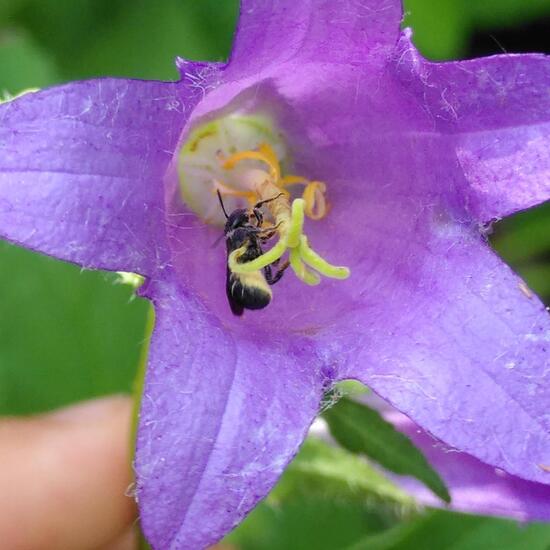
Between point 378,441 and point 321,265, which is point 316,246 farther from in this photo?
point 378,441

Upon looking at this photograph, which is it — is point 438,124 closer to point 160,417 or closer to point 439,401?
point 439,401

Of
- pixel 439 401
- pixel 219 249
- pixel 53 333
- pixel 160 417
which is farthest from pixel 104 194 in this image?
pixel 53 333

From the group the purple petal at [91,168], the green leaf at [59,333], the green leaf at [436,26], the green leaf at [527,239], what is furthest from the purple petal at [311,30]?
the green leaf at [527,239]

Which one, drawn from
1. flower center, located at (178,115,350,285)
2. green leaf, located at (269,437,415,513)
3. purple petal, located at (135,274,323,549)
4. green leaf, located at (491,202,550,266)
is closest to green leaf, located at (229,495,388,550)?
green leaf, located at (269,437,415,513)

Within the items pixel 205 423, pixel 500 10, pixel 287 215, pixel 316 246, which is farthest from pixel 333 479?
pixel 500 10

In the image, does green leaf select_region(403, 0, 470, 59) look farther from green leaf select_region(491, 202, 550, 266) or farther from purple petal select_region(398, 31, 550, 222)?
purple petal select_region(398, 31, 550, 222)

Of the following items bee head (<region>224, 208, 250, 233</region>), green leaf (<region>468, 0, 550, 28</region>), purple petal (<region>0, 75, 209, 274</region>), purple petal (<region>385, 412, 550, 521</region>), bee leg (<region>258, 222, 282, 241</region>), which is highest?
purple petal (<region>0, 75, 209, 274</region>)
